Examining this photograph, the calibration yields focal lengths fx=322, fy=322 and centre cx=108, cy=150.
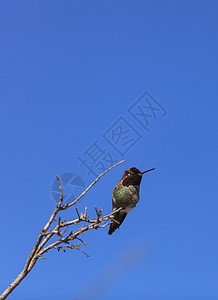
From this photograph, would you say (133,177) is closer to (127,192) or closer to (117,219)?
(127,192)

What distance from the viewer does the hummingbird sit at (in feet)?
30.7

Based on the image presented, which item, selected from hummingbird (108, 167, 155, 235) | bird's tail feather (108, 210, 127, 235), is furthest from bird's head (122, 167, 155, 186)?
bird's tail feather (108, 210, 127, 235)

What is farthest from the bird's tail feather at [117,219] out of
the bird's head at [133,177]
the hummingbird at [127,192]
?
the bird's head at [133,177]

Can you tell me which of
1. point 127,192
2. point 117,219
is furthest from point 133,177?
point 117,219

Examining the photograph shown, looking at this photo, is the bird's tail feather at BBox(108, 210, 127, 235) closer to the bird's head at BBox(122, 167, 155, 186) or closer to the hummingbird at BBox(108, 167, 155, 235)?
the hummingbird at BBox(108, 167, 155, 235)

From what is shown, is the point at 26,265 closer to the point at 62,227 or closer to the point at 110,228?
the point at 62,227

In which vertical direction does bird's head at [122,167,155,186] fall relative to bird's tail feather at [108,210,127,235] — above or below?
above

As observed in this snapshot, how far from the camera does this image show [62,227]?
8625 mm

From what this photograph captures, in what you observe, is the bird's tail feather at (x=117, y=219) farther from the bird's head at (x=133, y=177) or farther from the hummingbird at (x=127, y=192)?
the bird's head at (x=133, y=177)

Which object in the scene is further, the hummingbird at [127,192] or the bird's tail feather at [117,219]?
the bird's tail feather at [117,219]

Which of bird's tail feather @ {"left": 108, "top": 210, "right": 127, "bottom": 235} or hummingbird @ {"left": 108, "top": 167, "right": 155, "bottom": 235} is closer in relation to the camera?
hummingbird @ {"left": 108, "top": 167, "right": 155, "bottom": 235}

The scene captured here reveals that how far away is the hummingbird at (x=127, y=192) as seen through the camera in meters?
9.34

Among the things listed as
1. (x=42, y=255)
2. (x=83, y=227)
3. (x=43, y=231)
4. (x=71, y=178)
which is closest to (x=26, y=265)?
(x=42, y=255)

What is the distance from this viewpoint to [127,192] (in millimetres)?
9336
